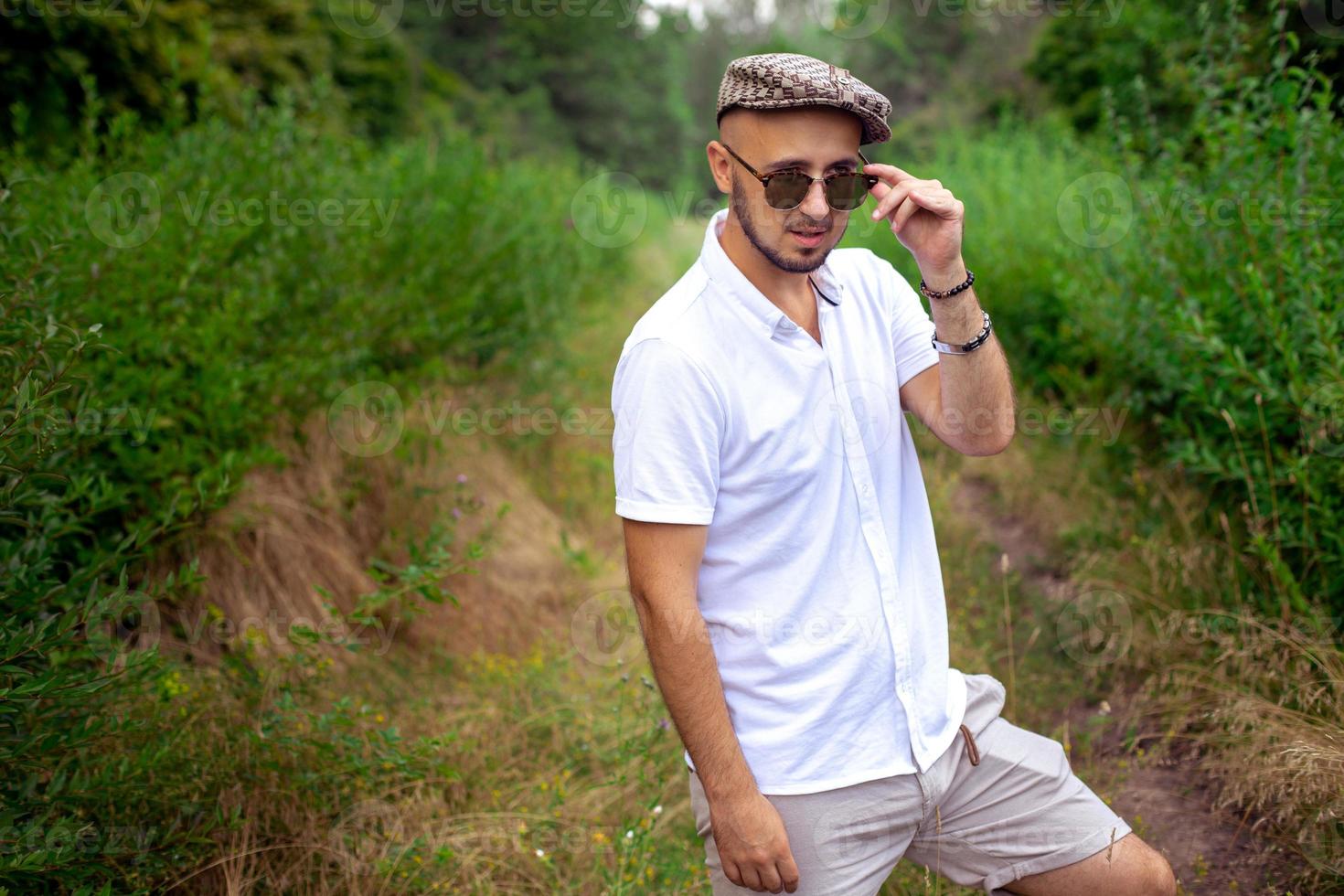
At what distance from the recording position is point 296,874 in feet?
8.81

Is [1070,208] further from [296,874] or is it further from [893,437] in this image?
[296,874]

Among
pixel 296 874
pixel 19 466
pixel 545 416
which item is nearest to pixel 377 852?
pixel 296 874

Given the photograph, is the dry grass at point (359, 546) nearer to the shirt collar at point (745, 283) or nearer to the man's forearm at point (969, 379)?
the shirt collar at point (745, 283)

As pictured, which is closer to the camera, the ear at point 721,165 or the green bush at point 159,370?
the ear at point 721,165

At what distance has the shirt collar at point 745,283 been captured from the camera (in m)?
2.03

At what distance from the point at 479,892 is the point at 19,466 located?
1.57 meters

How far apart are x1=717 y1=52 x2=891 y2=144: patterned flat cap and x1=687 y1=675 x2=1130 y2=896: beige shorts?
4.14ft
